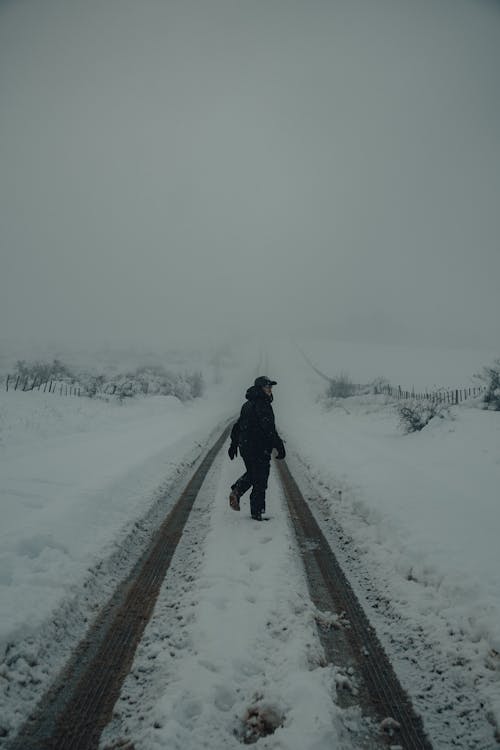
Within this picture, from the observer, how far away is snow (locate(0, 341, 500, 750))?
2.51m

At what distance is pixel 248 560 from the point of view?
473 centimetres

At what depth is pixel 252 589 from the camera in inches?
160

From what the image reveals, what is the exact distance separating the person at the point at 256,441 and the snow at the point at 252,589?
21.6 inches

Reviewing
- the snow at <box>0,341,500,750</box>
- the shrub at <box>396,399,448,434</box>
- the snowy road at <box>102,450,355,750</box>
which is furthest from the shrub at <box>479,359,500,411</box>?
the snowy road at <box>102,450,355,750</box>

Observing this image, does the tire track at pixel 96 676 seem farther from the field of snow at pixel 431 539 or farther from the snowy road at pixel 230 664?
the field of snow at pixel 431 539

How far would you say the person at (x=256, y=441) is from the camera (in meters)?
6.63

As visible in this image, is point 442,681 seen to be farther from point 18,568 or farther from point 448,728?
point 18,568

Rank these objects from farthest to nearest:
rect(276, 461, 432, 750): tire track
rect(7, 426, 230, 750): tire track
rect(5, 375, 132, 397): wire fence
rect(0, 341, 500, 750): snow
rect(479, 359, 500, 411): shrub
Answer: rect(5, 375, 132, 397): wire fence, rect(479, 359, 500, 411): shrub, rect(0, 341, 500, 750): snow, rect(276, 461, 432, 750): tire track, rect(7, 426, 230, 750): tire track

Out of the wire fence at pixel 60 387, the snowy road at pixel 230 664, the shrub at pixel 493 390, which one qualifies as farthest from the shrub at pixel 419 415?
the wire fence at pixel 60 387

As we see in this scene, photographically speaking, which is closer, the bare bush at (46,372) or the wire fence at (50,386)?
the wire fence at (50,386)

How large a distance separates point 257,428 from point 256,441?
8.9 inches

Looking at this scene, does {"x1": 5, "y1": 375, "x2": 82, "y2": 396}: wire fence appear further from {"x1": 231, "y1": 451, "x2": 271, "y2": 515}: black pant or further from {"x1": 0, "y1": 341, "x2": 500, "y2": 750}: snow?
{"x1": 231, "y1": 451, "x2": 271, "y2": 515}: black pant

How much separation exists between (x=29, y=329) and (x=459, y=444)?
201 ft

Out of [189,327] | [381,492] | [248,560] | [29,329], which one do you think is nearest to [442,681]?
[248,560]
